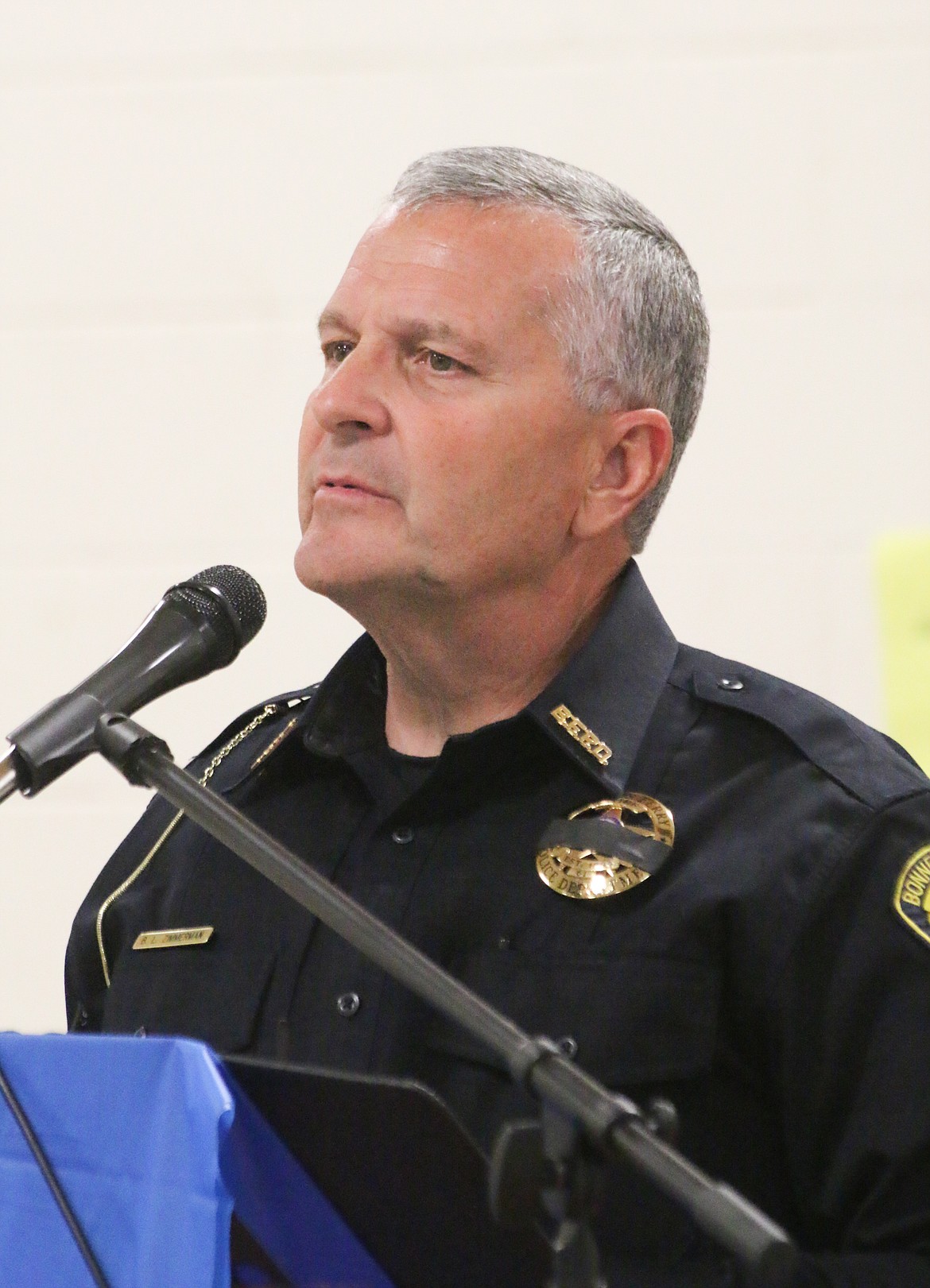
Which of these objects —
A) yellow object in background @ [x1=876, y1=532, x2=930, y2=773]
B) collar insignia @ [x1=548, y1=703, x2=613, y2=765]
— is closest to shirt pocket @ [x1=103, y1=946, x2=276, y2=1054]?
collar insignia @ [x1=548, y1=703, x2=613, y2=765]

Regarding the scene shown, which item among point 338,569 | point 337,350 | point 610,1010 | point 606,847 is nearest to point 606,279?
point 337,350

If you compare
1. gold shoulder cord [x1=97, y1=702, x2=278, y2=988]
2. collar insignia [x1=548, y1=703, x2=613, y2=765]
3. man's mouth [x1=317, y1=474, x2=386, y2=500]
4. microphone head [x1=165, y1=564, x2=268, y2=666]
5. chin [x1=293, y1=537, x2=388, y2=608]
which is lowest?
gold shoulder cord [x1=97, y1=702, x2=278, y2=988]

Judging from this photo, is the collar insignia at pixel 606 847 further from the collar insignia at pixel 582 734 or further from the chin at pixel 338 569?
the chin at pixel 338 569

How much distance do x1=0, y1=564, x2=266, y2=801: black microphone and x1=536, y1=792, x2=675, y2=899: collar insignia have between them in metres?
0.29

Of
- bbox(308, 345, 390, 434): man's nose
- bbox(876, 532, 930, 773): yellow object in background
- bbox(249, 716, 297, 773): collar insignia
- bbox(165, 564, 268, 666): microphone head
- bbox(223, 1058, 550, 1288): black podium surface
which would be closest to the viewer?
bbox(223, 1058, 550, 1288): black podium surface

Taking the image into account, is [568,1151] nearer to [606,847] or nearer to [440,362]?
[606,847]

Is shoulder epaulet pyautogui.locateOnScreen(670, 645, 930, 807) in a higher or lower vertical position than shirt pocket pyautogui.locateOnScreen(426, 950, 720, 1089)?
higher

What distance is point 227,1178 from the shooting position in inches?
31.4

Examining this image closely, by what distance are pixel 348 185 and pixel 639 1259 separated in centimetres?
174

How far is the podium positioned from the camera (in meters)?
0.77

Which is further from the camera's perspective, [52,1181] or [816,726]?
[816,726]

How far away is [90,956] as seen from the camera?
58.9 inches

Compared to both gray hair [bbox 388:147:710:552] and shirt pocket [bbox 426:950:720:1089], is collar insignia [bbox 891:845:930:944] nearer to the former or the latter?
shirt pocket [bbox 426:950:720:1089]

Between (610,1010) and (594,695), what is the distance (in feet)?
0.88
